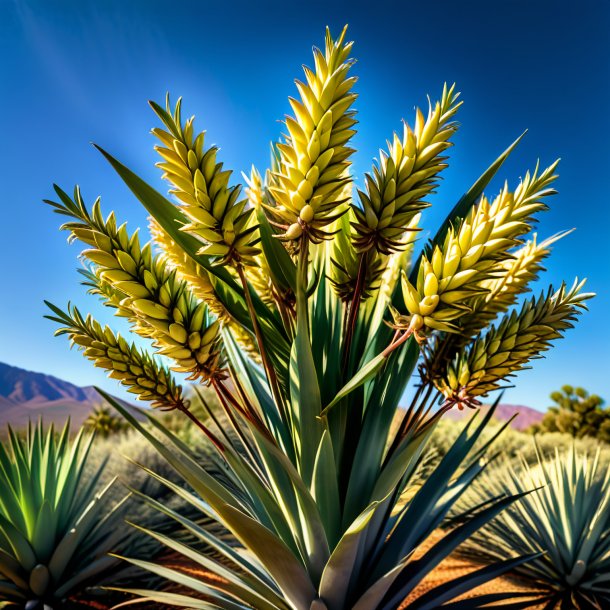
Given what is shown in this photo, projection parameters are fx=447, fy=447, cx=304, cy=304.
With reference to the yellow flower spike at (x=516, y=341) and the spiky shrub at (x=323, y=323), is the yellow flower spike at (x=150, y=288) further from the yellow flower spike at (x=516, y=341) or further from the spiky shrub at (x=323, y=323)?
the yellow flower spike at (x=516, y=341)

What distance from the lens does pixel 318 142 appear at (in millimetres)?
1076

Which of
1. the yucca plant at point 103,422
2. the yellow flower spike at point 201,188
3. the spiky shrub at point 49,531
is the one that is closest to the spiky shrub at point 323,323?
the yellow flower spike at point 201,188

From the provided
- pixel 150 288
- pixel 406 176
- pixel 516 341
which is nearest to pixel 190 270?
pixel 150 288

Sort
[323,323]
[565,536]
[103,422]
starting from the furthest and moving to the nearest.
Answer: [103,422], [565,536], [323,323]

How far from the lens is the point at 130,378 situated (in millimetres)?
1448

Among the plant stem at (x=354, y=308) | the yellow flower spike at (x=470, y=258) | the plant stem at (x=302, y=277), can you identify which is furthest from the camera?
the plant stem at (x=354, y=308)

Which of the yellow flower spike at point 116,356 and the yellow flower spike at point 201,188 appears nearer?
the yellow flower spike at point 201,188

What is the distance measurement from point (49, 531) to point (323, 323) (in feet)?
7.33

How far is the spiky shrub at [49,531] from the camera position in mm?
2488

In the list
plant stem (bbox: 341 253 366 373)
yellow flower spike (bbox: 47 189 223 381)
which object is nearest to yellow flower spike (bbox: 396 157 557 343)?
plant stem (bbox: 341 253 366 373)

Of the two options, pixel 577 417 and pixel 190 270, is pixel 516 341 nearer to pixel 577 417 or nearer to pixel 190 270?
pixel 190 270

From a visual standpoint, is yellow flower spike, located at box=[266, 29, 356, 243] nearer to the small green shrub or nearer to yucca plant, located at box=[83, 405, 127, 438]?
Result: yucca plant, located at box=[83, 405, 127, 438]

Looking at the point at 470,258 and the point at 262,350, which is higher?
the point at 470,258

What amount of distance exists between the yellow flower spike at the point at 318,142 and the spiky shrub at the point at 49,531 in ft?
8.00
